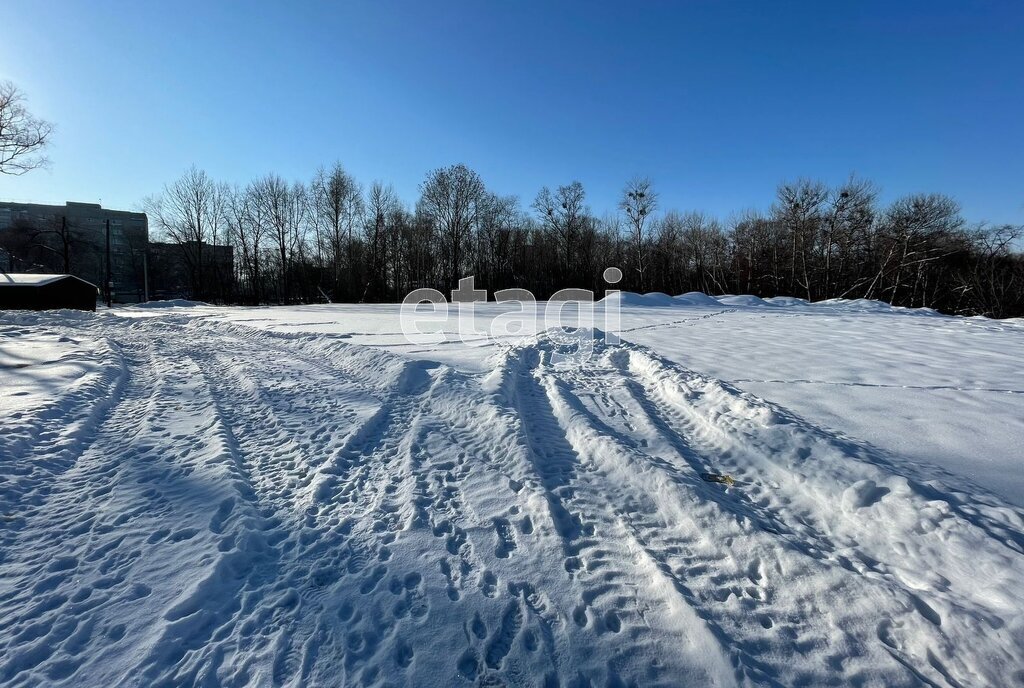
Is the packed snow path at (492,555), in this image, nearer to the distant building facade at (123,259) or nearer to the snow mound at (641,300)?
the snow mound at (641,300)

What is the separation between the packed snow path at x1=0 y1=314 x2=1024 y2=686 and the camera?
1729 millimetres

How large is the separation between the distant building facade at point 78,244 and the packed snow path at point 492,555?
131ft

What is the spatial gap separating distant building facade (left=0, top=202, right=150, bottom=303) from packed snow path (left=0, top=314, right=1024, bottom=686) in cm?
3984

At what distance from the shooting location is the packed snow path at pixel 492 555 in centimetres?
173

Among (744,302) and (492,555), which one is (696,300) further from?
(492,555)

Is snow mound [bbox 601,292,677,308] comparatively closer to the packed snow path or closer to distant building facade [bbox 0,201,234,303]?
the packed snow path

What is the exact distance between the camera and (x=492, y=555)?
2402 millimetres

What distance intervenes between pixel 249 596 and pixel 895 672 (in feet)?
9.59

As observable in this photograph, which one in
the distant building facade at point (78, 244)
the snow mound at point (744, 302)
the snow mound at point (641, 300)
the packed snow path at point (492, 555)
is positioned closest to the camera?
the packed snow path at point (492, 555)

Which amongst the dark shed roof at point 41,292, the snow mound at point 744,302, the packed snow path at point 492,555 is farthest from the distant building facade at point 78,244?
the snow mound at point 744,302

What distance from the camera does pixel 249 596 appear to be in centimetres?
206

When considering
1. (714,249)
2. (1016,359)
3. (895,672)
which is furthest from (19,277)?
(714,249)

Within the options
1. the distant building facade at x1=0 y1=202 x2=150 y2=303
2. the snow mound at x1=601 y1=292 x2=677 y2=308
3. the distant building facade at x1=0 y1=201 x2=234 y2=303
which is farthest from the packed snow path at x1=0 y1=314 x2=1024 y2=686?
the distant building facade at x1=0 y1=201 x2=234 y2=303

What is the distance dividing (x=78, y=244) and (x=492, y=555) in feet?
185
